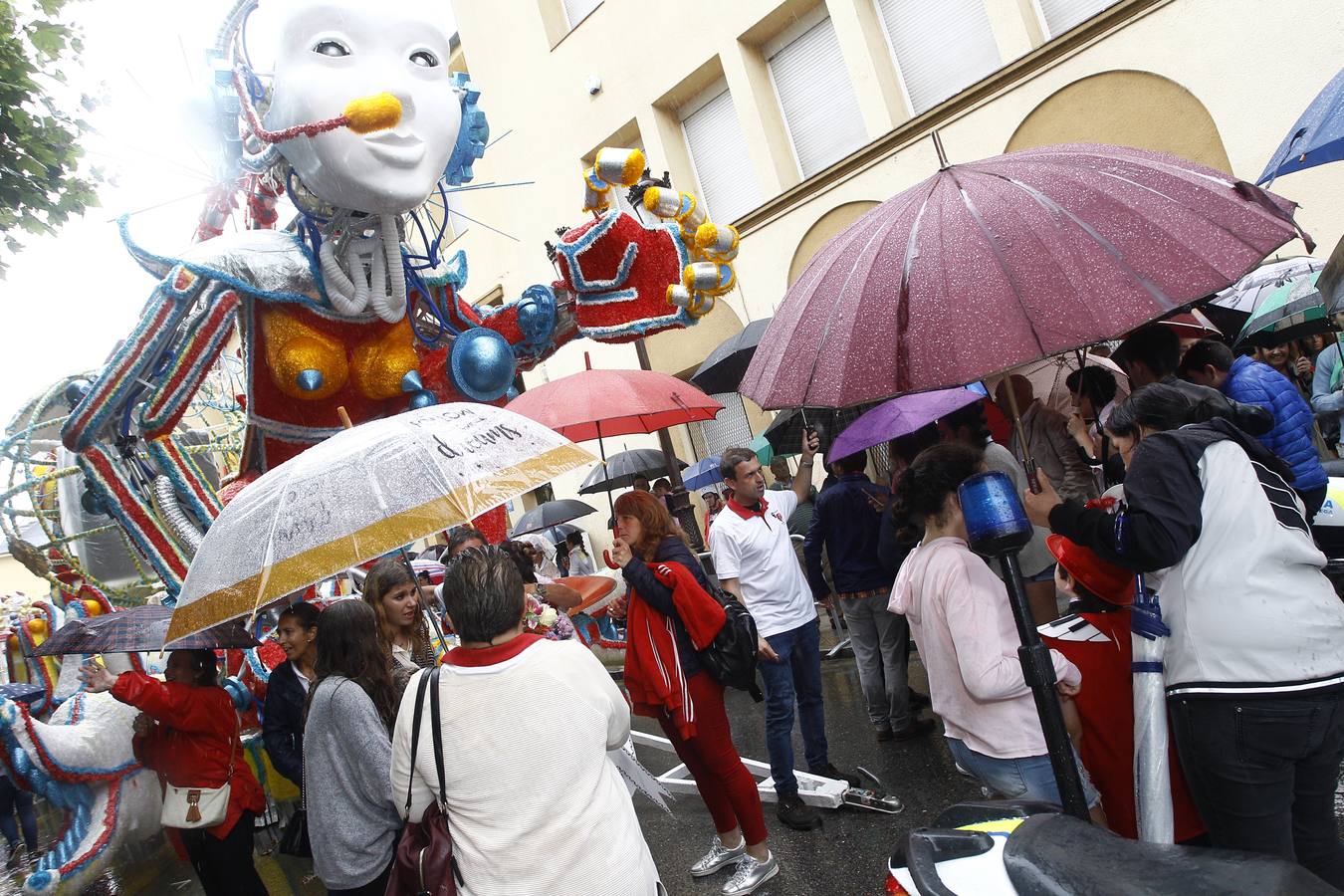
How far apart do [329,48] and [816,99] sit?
26.9 ft

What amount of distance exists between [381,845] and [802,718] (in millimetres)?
2261

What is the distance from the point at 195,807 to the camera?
3740 mm

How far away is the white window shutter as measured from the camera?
10.4 metres

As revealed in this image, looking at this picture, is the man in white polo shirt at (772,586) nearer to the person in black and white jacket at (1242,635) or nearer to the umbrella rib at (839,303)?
the umbrella rib at (839,303)

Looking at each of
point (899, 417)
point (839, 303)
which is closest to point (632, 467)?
point (899, 417)

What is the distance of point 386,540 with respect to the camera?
7.00 ft

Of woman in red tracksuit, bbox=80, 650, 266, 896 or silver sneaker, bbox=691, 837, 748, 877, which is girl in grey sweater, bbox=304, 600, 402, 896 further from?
silver sneaker, bbox=691, 837, 748, 877

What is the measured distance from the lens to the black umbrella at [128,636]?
349 centimetres

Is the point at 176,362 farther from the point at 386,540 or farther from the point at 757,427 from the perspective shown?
the point at 757,427

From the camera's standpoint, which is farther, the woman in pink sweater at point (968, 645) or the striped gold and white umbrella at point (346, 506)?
the woman in pink sweater at point (968, 645)

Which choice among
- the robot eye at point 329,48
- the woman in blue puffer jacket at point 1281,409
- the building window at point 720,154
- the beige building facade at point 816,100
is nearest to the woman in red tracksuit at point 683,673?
the robot eye at point 329,48

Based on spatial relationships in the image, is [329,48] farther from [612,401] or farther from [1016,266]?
[1016,266]

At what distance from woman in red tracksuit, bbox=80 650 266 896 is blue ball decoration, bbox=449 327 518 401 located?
5.46 ft

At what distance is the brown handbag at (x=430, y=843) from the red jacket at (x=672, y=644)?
1371 mm
